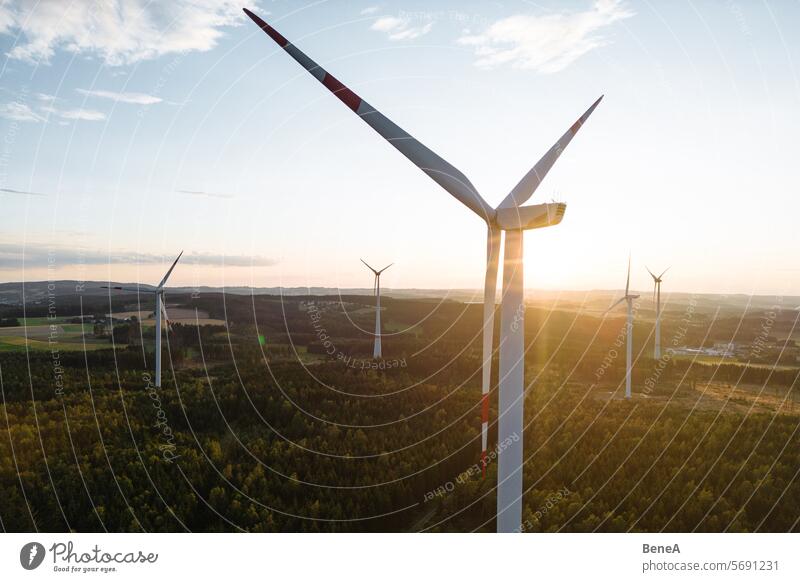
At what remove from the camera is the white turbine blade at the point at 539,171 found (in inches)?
416

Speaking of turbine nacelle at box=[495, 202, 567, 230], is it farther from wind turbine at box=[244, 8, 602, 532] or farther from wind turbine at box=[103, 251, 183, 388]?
wind turbine at box=[103, 251, 183, 388]

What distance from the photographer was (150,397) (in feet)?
101

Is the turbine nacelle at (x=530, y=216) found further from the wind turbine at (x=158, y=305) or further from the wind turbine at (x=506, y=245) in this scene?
the wind turbine at (x=158, y=305)

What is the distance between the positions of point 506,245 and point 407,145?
2697 mm

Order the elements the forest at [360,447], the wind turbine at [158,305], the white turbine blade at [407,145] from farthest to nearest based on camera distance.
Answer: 1. the wind turbine at [158,305]
2. the forest at [360,447]
3. the white turbine blade at [407,145]

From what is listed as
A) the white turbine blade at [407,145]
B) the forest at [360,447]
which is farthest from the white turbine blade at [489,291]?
the forest at [360,447]

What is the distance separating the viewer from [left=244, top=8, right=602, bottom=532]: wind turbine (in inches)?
387

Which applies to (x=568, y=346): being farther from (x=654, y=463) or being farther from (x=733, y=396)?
(x=654, y=463)

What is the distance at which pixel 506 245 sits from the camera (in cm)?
1057

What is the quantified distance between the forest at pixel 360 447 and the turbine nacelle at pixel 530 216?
4407 mm

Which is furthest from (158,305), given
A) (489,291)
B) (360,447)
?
(489,291)

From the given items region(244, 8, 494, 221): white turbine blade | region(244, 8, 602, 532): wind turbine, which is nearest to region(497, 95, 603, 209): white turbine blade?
region(244, 8, 602, 532): wind turbine
